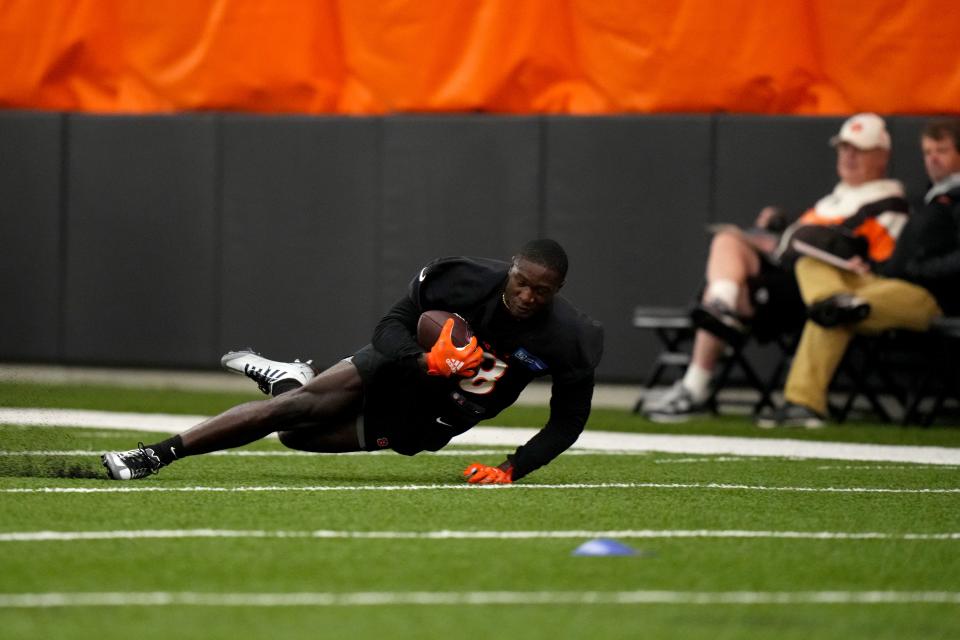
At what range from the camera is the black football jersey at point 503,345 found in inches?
305

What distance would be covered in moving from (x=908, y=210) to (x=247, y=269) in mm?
5635

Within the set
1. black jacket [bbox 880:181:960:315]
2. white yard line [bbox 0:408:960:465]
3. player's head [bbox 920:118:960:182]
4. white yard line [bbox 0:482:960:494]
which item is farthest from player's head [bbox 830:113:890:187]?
white yard line [bbox 0:482:960:494]

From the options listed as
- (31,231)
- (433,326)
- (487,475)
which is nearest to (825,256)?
(487,475)

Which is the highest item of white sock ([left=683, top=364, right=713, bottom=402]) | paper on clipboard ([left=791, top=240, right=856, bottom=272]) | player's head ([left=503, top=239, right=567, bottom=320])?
player's head ([left=503, top=239, right=567, bottom=320])

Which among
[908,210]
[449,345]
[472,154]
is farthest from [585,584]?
[472,154]

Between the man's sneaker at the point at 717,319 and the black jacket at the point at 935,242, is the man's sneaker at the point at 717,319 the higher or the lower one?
the lower one

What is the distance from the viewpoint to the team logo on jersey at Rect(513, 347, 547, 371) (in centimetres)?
773

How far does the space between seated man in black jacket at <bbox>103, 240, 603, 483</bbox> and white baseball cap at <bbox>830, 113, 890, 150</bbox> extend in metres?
4.73

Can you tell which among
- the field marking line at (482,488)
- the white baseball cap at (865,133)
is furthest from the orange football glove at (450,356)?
the white baseball cap at (865,133)

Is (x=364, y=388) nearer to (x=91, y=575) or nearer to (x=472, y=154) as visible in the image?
(x=91, y=575)

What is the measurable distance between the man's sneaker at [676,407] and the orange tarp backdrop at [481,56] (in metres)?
2.67

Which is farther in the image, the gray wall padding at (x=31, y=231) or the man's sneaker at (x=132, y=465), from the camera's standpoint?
the gray wall padding at (x=31, y=231)

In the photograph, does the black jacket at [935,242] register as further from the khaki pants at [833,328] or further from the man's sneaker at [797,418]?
the man's sneaker at [797,418]

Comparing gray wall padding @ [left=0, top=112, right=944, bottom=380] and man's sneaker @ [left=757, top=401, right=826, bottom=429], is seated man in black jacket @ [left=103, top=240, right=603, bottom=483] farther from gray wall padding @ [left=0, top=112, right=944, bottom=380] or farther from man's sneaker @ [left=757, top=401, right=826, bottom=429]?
gray wall padding @ [left=0, top=112, right=944, bottom=380]
